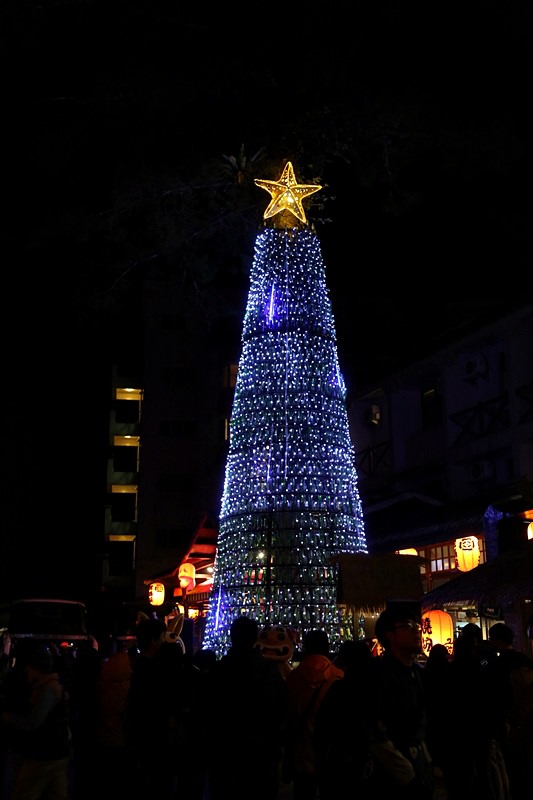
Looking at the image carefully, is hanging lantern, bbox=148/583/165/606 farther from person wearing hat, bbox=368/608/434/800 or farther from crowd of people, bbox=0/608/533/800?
person wearing hat, bbox=368/608/434/800

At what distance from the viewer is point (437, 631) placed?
1330 centimetres

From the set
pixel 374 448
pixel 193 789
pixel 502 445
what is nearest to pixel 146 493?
pixel 374 448

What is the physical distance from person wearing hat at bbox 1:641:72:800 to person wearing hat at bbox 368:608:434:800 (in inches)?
87.6

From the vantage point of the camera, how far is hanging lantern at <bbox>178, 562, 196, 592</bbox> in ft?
78.5

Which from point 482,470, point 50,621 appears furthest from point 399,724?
point 50,621

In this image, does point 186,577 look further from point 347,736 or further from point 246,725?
point 347,736

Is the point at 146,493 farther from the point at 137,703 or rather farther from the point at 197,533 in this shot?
the point at 137,703

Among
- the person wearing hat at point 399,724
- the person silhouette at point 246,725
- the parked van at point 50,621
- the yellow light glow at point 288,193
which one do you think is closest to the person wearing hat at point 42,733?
the person silhouette at point 246,725

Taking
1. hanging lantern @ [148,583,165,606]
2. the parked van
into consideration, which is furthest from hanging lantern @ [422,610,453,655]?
hanging lantern @ [148,583,165,606]

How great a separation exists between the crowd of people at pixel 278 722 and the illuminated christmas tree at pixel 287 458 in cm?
584

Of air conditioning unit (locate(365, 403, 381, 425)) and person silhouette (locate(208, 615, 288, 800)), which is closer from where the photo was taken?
person silhouette (locate(208, 615, 288, 800))

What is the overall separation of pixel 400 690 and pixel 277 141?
1291cm

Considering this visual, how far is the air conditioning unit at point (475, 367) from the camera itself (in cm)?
1986

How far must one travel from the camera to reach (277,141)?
1541 cm
